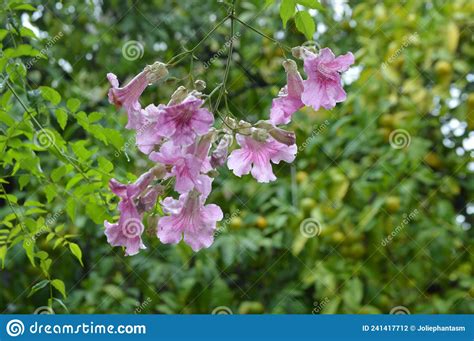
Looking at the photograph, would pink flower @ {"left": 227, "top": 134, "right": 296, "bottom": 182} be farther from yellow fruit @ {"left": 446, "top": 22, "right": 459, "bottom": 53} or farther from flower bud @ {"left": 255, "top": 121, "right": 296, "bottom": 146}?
yellow fruit @ {"left": 446, "top": 22, "right": 459, "bottom": 53}

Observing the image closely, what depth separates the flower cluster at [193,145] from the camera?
0.64 m


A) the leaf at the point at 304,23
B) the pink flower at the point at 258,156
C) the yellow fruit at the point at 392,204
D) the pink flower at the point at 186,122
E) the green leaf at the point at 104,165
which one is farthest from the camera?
the yellow fruit at the point at 392,204

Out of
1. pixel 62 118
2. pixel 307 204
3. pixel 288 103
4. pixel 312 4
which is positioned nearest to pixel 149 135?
pixel 288 103

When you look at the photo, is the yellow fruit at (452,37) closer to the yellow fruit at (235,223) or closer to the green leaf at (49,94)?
the yellow fruit at (235,223)

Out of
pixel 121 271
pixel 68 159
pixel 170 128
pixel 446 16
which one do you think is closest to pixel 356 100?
pixel 446 16

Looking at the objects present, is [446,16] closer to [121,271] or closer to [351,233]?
[351,233]

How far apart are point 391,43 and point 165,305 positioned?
3.13 feet

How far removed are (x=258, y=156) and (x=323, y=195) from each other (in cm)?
125

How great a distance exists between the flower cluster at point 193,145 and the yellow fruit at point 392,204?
1206 mm

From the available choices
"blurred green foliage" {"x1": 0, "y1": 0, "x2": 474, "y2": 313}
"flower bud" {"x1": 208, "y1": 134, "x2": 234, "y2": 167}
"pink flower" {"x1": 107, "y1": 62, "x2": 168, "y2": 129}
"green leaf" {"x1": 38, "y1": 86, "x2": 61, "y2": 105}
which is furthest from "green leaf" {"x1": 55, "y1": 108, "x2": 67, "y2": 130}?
"blurred green foliage" {"x1": 0, "y1": 0, "x2": 474, "y2": 313}

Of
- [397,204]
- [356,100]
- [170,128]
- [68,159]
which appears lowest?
[397,204]

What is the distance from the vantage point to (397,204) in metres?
1.90

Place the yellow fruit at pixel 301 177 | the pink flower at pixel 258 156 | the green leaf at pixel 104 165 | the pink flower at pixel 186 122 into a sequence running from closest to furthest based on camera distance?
the pink flower at pixel 186 122 < the pink flower at pixel 258 156 < the green leaf at pixel 104 165 < the yellow fruit at pixel 301 177

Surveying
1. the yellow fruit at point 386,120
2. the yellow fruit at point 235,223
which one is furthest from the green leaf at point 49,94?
the yellow fruit at point 386,120
